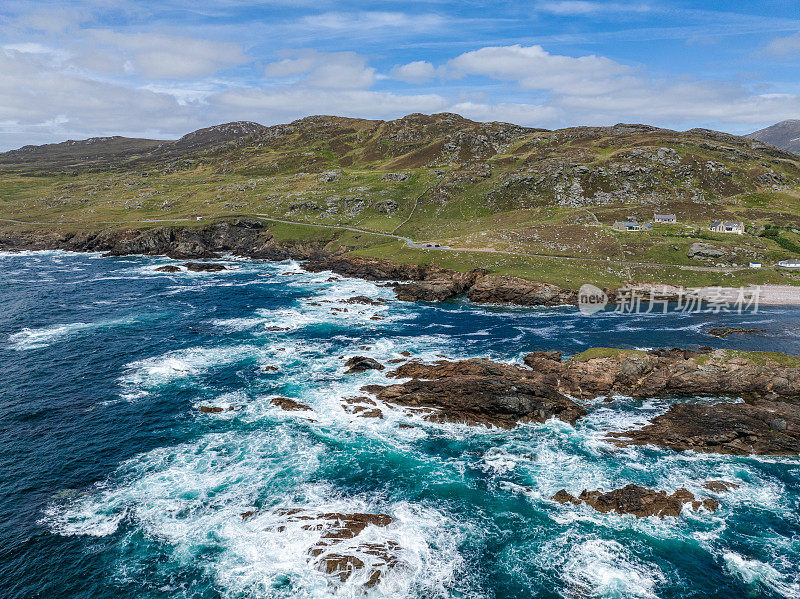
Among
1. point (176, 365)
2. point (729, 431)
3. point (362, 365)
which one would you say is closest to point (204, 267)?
point (176, 365)

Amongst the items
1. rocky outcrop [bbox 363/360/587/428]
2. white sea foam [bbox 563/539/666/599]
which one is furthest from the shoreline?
white sea foam [bbox 563/539/666/599]

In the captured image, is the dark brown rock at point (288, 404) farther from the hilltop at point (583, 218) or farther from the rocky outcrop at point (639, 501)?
the hilltop at point (583, 218)

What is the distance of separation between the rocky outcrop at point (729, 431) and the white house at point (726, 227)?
106 meters

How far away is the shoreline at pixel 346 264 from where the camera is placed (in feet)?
352

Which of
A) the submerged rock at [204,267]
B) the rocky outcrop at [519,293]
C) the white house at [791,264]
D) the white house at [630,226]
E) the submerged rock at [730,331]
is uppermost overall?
the white house at [630,226]

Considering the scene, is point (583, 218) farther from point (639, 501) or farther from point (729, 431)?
point (639, 501)

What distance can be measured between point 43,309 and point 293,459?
90.7 m

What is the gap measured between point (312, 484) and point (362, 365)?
27115 mm

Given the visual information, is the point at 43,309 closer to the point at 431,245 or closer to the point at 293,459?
the point at 293,459

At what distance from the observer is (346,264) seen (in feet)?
461

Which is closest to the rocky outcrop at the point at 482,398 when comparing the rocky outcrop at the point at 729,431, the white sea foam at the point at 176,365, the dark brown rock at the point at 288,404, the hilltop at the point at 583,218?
the rocky outcrop at the point at 729,431

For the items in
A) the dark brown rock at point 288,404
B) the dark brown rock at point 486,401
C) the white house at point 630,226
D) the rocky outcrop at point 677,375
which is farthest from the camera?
the white house at point 630,226

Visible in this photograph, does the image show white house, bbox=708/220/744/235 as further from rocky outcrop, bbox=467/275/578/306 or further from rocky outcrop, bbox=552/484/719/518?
rocky outcrop, bbox=552/484/719/518

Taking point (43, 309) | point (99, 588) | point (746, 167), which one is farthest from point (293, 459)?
point (746, 167)
